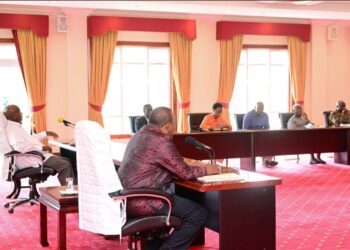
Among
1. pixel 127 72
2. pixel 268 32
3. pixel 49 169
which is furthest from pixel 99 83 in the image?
pixel 49 169

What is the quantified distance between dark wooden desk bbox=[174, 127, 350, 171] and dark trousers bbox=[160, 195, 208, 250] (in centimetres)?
482

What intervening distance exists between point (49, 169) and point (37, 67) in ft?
16.0

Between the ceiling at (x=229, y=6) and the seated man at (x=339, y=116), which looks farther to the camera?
the seated man at (x=339, y=116)

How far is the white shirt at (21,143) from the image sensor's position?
6922 mm

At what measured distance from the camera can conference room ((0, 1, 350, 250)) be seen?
8852 mm

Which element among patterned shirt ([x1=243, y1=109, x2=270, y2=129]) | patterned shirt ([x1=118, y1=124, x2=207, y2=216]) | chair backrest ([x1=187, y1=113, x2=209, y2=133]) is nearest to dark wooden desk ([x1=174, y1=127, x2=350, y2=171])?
patterned shirt ([x1=243, y1=109, x2=270, y2=129])

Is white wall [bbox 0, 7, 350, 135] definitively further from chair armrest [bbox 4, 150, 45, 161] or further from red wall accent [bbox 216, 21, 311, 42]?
chair armrest [bbox 4, 150, 45, 161]

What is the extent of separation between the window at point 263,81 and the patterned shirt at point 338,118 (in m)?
2.59

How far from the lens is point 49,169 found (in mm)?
7117

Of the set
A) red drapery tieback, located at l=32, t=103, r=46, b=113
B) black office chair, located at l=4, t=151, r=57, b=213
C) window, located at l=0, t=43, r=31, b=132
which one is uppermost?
window, located at l=0, t=43, r=31, b=132

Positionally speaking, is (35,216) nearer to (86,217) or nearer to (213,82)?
(86,217)

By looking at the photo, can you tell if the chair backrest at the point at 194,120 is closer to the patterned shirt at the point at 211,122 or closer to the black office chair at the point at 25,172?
the patterned shirt at the point at 211,122

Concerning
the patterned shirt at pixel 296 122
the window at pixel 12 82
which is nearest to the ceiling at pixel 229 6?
the window at pixel 12 82

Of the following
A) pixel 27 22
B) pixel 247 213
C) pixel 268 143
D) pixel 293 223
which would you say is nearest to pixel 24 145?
pixel 293 223
